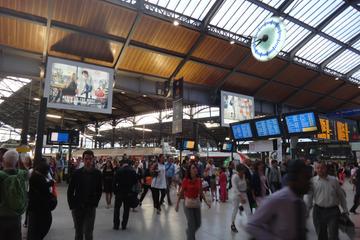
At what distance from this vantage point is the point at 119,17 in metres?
14.7

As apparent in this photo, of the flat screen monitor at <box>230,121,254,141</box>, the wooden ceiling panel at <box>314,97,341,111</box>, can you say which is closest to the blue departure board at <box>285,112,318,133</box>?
the flat screen monitor at <box>230,121,254,141</box>

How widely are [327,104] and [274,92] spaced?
7.99 metres

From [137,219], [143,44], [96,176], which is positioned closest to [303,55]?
[143,44]

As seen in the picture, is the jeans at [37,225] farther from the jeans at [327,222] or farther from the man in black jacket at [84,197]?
the jeans at [327,222]

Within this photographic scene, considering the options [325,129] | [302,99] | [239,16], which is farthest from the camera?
[302,99]

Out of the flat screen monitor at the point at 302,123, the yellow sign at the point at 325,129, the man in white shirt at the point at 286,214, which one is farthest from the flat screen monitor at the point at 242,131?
the man in white shirt at the point at 286,214

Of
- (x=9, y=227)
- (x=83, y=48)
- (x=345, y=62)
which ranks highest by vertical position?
(x=345, y=62)

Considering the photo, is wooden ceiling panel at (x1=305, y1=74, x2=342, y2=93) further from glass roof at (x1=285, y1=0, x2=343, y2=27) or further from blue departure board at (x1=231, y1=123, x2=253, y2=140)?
blue departure board at (x1=231, y1=123, x2=253, y2=140)

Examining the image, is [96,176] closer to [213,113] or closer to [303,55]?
[303,55]

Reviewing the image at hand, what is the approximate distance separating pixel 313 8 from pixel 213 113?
54.7 feet

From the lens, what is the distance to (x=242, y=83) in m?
22.2

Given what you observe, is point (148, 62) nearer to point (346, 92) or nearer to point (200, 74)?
point (200, 74)

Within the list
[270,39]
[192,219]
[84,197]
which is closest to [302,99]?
[270,39]

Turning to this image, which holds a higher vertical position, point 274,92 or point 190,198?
point 274,92
